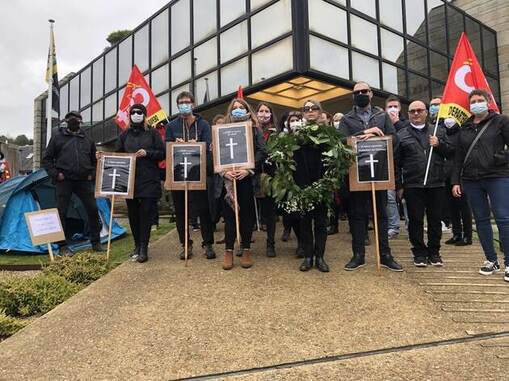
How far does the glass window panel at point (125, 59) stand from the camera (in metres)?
18.9

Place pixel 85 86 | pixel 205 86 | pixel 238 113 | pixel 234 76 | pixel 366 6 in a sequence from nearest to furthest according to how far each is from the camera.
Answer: pixel 238 113 → pixel 366 6 → pixel 234 76 → pixel 205 86 → pixel 85 86

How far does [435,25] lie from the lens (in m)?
15.8

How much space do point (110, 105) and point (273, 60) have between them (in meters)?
11.0

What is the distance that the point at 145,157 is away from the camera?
218 inches

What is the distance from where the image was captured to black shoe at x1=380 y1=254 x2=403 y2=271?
469 centimetres

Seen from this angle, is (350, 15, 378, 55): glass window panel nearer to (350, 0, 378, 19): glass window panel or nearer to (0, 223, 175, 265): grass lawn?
(350, 0, 378, 19): glass window panel

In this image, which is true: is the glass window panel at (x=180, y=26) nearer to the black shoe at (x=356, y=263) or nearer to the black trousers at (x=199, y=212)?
the black trousers at (x=199, y=212)

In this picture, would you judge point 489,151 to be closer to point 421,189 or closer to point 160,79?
point 421,189

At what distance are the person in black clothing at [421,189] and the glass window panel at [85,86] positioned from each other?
67.3 feet

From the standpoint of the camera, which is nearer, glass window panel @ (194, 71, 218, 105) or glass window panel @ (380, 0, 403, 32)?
glass window panel @ (380, 0, 403, 32)

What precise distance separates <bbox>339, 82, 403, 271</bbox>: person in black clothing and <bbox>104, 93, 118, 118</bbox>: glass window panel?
17.0 m

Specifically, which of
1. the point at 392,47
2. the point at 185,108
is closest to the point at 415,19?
the point at 392,47

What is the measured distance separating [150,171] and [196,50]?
10.6 m

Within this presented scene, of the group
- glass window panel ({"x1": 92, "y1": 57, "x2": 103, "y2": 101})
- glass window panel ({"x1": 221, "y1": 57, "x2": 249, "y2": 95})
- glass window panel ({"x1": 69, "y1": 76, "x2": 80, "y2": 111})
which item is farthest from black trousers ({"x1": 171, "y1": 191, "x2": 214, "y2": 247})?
glass window panel ({"x1": 69, "y1": 76, "x2": 80, "y2": 111})
